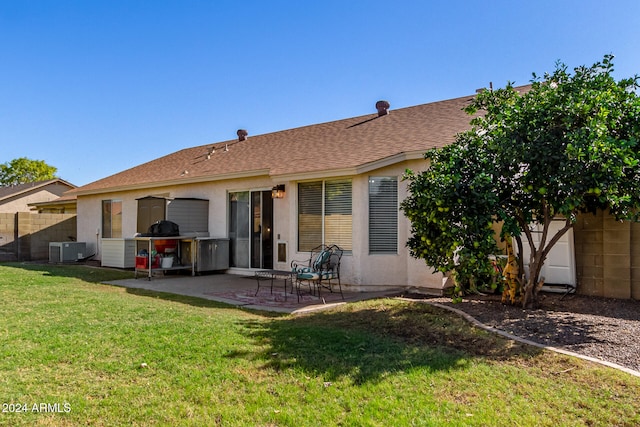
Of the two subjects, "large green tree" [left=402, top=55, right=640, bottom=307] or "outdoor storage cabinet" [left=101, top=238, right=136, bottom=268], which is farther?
"outdoor storage cabinet" [left=101, top=238, right=136, bottom=268]

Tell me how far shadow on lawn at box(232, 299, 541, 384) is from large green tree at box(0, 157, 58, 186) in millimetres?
64015

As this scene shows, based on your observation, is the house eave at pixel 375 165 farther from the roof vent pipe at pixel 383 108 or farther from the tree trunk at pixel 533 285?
the roof vent pipe at pixel 383 108

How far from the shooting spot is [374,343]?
4.98 m

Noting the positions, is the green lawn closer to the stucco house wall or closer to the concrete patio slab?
the concrete patio slab

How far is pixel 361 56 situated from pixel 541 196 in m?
9.66

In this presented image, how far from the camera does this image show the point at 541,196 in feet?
19.4

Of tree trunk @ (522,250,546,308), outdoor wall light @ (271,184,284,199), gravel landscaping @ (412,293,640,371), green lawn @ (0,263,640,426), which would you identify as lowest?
green lawn @ (0,263,640,426)

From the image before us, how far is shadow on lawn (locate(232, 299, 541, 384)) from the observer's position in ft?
13.8

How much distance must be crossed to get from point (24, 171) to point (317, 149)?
2429 inches

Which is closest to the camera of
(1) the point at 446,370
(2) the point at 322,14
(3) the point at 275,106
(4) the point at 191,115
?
(1) the point at 446,370

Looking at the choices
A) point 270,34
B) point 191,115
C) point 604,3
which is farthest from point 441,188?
point 191,115

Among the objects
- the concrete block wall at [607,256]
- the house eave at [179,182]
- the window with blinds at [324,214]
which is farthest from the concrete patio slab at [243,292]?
the concrete block wall at [607,256]

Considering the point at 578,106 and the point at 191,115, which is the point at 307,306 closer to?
the point at 578,106

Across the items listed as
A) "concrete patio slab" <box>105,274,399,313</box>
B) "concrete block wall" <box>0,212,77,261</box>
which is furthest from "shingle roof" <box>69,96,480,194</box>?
"concrete patio slab" <box>105,274,399,313</box>
